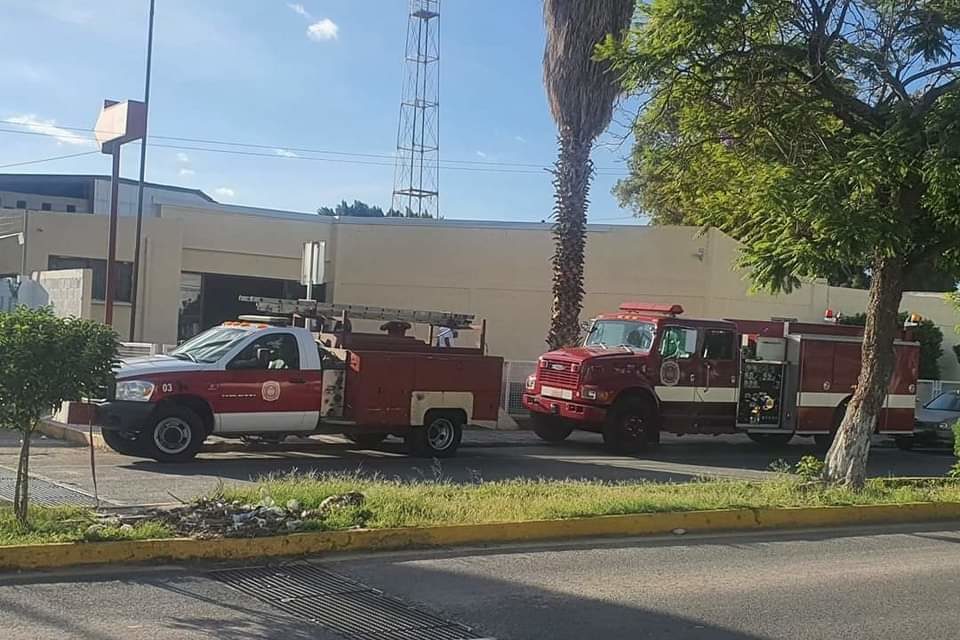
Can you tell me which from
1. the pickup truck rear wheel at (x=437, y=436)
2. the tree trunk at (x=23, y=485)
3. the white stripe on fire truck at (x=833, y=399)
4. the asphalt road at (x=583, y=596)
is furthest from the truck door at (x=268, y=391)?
the white stripe on fire truck at (x=833, y=399)

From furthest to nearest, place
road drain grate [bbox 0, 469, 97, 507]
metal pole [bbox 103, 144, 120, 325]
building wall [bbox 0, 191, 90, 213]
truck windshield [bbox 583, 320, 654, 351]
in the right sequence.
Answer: building wall [bbox 0, 191, 90, 213] < truck windshield [bbox 583, 320, 654, 351] < metal pole [bbox 103, 144, 120, 325] < road drain grate [bbox 0, 469, 97, 507]

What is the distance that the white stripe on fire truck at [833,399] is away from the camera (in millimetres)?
18062

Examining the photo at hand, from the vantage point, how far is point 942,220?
10.3m

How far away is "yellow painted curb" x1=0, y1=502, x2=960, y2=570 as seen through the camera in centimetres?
681

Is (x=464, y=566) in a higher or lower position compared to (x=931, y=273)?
lower

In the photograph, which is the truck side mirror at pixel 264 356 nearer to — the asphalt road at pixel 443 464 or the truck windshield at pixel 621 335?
the asphalt road at pixel 443 464

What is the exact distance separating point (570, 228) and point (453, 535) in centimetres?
1403

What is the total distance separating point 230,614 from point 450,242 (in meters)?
20.2

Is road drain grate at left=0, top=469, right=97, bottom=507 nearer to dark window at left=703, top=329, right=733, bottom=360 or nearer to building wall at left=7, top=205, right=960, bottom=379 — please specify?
dark window at left=703, top=329, right=733, bottom=360

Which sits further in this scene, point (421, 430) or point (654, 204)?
point (654, 204)

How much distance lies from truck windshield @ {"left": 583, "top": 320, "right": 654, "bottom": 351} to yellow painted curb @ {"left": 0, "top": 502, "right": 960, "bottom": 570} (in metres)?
6.74

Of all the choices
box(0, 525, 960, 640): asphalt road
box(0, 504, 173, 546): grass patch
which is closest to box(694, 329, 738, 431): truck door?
box(0, 525, 960, 640): asphalt road

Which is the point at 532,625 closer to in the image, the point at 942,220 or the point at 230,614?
the point at 230,614

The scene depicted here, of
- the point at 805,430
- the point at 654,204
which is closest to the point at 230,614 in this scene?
the point at 805,430
